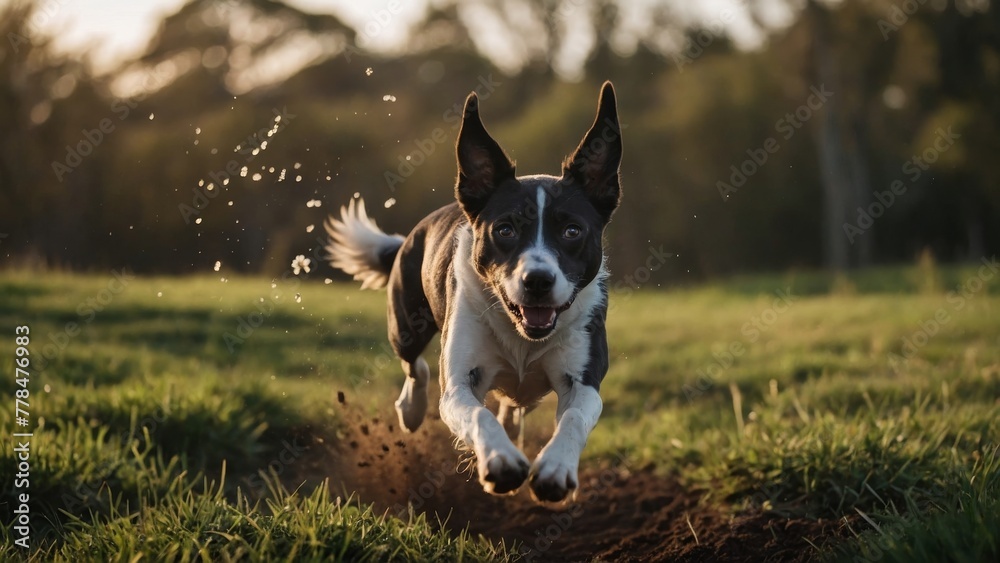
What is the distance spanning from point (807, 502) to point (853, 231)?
18.1m

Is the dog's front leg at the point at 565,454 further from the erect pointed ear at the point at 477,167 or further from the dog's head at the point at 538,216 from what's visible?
the erect pointed ear at the point at 477,167

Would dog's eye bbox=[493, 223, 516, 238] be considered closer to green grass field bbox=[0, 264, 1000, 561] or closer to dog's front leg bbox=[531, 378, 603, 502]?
dog's front leg bbox=[531, 378, 603, 502]

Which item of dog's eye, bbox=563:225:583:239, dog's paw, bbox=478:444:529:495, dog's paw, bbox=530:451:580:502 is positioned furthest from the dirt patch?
dog's eye, bbox=563:225:583:239

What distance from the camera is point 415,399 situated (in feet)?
19.2

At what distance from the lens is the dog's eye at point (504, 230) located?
4.39 meters

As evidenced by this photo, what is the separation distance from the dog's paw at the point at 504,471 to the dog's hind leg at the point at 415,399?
2.29 meters

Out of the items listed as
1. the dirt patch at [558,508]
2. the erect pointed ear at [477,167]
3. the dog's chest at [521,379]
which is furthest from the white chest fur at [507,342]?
the dirt patch at [558,508]

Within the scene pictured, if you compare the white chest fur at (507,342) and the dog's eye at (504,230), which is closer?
the dog's eye at (504,230)

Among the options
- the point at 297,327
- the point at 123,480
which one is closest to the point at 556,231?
the point at 123,480

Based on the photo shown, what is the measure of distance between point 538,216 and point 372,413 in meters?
2.74

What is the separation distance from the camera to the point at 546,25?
1088 inches

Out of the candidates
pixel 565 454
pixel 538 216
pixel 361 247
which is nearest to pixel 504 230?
pixel 538 216

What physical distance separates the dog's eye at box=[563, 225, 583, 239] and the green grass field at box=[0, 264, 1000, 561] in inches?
54.1

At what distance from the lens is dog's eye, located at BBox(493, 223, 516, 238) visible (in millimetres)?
4395
